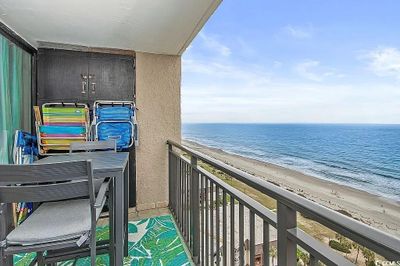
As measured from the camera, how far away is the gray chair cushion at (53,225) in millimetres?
1246

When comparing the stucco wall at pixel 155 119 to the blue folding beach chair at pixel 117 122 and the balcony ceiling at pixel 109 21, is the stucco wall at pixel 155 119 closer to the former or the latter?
the blue folding beach chair at pixel 117 122

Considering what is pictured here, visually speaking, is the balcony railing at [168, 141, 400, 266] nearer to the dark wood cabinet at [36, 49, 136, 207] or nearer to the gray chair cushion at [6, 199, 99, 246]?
the gray chair cushion at [6, 199, 99, 246]

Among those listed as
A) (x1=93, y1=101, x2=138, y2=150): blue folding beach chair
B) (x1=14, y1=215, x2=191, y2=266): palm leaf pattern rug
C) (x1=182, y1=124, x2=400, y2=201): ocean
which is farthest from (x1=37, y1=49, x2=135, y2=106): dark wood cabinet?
(x1=14, y1=215, x2=191, y2=266): palm leaf pattern rug

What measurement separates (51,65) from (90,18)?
119 centimetres

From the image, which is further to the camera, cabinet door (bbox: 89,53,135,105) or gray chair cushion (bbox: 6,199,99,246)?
cabinet door (bbox: 89,53,135,105)

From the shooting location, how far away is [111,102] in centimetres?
331

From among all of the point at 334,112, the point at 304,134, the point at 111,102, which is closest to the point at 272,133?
the point at 304,134

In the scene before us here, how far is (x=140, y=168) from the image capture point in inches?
137

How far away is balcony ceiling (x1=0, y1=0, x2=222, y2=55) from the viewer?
2.08m

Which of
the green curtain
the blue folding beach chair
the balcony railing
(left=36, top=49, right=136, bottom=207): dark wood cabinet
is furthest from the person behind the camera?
the blue folding beach chair

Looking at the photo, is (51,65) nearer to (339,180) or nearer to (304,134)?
(339,180)

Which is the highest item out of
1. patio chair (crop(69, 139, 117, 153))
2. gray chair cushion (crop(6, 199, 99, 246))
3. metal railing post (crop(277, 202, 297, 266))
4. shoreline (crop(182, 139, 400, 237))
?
patio chair (crop(69, 139, 117, 153))

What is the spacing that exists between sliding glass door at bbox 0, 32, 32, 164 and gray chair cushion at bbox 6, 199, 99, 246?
4.52 feet

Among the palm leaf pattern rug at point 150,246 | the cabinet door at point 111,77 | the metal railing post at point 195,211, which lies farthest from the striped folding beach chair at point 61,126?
the metal railing post at point 195,211
